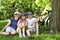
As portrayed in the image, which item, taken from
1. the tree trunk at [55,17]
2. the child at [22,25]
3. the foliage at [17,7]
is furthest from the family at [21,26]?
the foliage at [17,7]

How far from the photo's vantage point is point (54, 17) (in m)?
11.1

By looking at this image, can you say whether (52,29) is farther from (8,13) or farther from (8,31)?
(8,13)

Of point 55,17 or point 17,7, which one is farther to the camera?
point 17,7

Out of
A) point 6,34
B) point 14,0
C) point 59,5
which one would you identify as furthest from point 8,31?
point 14,0

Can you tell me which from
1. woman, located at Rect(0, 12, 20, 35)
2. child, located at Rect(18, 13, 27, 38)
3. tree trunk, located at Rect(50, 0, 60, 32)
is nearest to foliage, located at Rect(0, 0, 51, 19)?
tree trunk, located at Rect(50, 0, 60, 32)

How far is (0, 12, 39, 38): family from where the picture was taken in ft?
31.5

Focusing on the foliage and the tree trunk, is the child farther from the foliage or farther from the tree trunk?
the foliage

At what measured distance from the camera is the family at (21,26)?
31.5 feet

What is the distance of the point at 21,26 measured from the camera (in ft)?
31.3

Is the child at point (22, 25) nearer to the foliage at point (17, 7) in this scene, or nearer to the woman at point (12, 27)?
the woman at point (12, 27)

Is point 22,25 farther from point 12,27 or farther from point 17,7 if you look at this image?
point 17,7

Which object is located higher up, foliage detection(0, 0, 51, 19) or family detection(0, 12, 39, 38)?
family detection(0, 12, 39, 38)

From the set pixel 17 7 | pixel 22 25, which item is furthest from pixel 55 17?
pixel 17 7

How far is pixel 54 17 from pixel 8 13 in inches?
545
